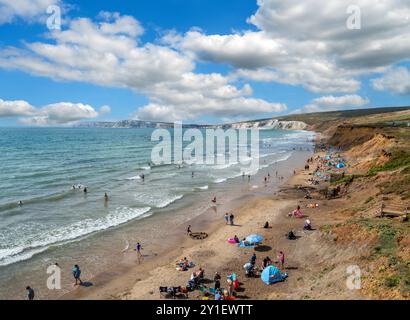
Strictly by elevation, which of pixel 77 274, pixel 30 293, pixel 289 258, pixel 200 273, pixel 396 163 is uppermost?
pixel 396 163

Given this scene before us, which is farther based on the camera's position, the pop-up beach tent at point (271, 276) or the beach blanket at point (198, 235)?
the beach blanket at point (198, 235)

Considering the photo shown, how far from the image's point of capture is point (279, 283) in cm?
2148

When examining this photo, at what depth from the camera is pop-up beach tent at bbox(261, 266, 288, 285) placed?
2158 centimetres

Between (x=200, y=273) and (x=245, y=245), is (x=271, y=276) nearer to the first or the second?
(x=200, y=273)

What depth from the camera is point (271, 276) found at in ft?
70.9

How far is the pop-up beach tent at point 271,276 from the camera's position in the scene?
21578 mm

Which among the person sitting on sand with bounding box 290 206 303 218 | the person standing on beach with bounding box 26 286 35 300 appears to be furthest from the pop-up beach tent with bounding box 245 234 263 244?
the person standing on beach with bounding box 26 286 35 300

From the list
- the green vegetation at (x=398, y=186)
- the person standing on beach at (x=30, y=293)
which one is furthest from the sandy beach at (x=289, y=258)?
the person standing on beach at (x=30, y=293)

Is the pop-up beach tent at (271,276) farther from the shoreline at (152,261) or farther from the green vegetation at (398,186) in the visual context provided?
the green vegetation at (398,186)

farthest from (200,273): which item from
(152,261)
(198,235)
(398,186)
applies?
(398,186)

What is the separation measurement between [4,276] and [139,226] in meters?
13.6

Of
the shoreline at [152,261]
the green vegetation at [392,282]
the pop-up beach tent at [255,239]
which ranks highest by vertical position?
the green vegetation at [392,282]
